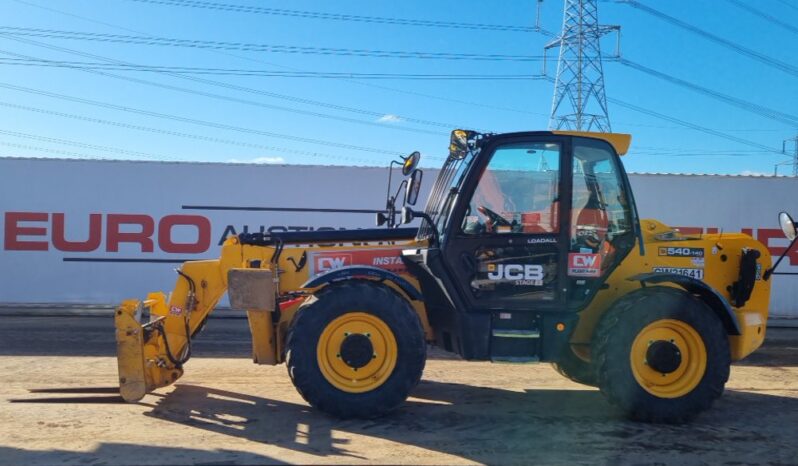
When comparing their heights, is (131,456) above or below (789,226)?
below

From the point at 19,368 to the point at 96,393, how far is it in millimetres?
1791

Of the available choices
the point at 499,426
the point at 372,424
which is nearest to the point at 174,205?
the point at 372,424

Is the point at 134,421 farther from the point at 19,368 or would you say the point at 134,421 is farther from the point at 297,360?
the point at 19,368

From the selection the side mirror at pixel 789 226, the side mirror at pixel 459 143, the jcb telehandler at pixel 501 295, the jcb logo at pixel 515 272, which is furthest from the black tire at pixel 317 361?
the side mirror at pixel 789 226

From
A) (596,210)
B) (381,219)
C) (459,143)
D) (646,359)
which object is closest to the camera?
(646,359)

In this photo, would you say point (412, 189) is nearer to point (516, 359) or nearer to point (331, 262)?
point (331, 262)

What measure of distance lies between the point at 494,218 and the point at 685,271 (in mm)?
1793

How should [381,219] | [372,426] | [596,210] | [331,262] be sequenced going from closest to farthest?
[372,426] → [596,210] → [331,262] → [381,219]

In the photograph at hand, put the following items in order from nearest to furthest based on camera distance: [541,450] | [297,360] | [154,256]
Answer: [541,450], [297,360], [154,256]

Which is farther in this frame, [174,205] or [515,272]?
[174,205]

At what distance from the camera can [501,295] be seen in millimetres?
5258

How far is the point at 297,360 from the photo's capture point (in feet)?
16.1

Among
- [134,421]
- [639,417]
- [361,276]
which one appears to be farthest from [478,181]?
[134,421]

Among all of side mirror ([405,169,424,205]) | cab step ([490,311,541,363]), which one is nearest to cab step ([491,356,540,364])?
cab step ([490,311,541,363])
